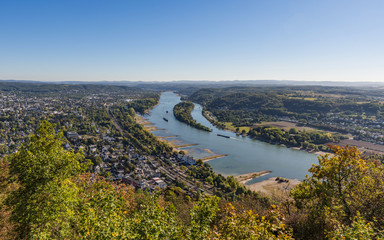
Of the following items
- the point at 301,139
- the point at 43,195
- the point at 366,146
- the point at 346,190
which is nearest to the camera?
the point at 346,190

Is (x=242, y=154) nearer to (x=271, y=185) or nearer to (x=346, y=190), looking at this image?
(x=271, y=185)

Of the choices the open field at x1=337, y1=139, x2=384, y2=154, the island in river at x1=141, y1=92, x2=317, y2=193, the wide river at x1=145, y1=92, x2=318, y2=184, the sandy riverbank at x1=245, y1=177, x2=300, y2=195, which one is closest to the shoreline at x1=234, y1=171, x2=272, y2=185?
the island in river at x1=141, y1=92, x2=317, y2=193

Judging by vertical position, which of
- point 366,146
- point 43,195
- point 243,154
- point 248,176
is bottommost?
point 248,176

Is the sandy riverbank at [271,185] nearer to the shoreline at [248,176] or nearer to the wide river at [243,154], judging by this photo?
the wide river at [243,154]

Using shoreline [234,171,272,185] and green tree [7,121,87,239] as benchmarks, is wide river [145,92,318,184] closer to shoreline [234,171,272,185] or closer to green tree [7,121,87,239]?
shoreline [234,171,272,185]

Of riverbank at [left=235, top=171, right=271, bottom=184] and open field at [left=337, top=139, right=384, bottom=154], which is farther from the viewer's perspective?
open field at [left=337, top=139, right=384, bottom=154]

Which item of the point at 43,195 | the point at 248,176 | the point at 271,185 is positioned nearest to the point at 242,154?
the point at 248,176

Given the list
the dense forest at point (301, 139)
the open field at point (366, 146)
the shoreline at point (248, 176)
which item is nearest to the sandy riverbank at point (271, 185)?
the shoreline at point (248, 176)

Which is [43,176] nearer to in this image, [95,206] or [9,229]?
[9,229]

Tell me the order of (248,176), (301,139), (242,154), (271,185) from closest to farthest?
1. (271,185)
2. (248,176)
3. (242,154)
4. (301,139)

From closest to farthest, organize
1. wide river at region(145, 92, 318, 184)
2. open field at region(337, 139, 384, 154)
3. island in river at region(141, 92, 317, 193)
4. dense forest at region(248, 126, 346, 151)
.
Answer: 1. island in river at region(141, 92, 317, 193)
2. wide river at region(145, 92, 318, 184)
3. open field at region(337, 139, 384, 154)
4. dense forest at region(248, 126, 346, 151)
